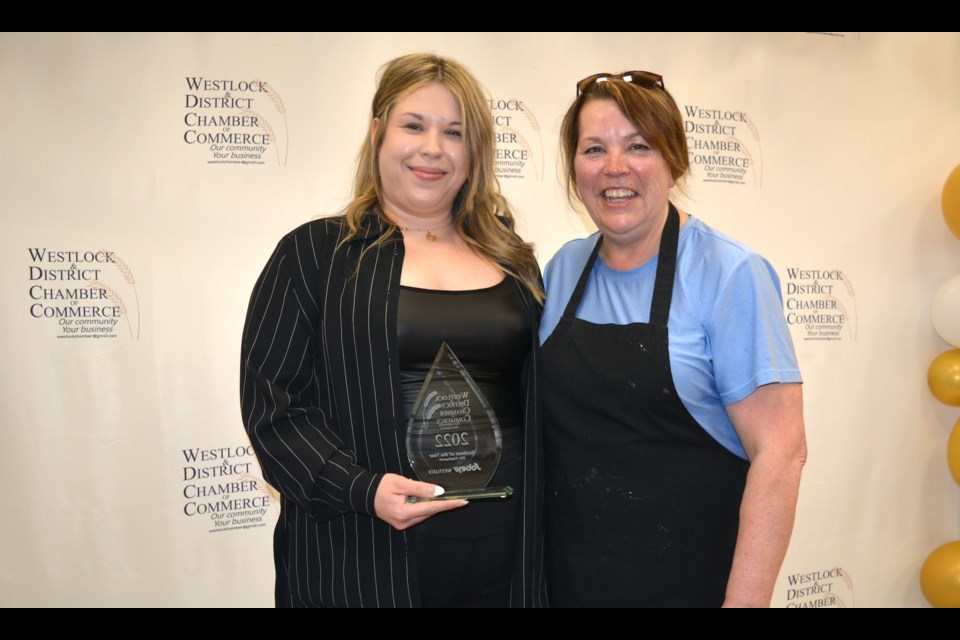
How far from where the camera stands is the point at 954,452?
283 cm

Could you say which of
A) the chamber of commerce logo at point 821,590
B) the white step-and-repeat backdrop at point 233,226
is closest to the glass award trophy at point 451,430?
the white step-and-repeat backdrop at point 233,226

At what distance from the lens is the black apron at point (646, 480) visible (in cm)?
141

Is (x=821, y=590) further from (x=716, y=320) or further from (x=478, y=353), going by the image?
(x=478, y=353)

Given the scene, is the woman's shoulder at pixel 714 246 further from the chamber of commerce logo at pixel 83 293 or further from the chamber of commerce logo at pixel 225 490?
the chamber of commerce logo at pixel 83 293

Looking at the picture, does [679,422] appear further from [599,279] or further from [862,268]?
[862,268]

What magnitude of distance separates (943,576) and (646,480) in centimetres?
222

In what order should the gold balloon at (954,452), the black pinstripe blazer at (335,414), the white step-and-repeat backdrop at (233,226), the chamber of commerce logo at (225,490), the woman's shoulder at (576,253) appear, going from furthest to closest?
A: the gold balloon at (954,452), the chamber of commerce logo at (225,490), the white step-and-repeat backdrop at (233,226), the woman's shoulder at (576,253), the black pinstripe blazer at (335,414)

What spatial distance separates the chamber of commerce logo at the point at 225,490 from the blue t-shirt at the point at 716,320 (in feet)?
5.16

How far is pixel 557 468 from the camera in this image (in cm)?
154

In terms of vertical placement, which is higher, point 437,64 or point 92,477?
point 437,64

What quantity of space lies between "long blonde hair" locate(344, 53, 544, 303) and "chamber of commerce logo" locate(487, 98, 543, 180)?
99cm

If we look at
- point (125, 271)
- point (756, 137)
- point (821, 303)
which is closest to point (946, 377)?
point (821, 303)

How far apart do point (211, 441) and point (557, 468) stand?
148 centimetres
